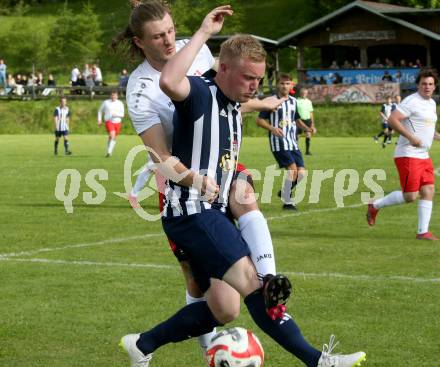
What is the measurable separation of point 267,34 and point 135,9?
88.8 m

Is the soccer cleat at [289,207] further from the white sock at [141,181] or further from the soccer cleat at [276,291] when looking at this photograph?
the soccer cleat at [276,291]

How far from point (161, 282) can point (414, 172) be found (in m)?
4.41

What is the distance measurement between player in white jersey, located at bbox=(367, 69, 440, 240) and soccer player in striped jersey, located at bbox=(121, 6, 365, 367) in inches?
277

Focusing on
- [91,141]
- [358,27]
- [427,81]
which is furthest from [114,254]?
[358,27]

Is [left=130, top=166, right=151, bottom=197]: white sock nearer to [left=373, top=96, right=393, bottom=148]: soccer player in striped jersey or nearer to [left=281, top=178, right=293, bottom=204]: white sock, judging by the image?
[left=281, top=178, right=293, bottom=204]: white sock

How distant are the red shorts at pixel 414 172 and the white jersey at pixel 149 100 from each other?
260 inches

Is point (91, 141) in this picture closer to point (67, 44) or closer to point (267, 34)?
point (67, 44)

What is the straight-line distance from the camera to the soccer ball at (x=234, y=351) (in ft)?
19.2

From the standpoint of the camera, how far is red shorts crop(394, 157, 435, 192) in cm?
1286

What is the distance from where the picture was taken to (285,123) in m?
17.7

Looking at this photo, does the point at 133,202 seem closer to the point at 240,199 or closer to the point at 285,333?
the point at 240,199

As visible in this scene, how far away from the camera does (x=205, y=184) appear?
584 centimetres

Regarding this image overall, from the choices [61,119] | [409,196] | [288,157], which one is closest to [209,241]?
[409,196]

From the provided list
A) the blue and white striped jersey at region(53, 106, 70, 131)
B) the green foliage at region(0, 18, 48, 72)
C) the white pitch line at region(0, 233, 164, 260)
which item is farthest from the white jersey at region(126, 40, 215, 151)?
the green foliage at region(0, 18, 48, 72)
